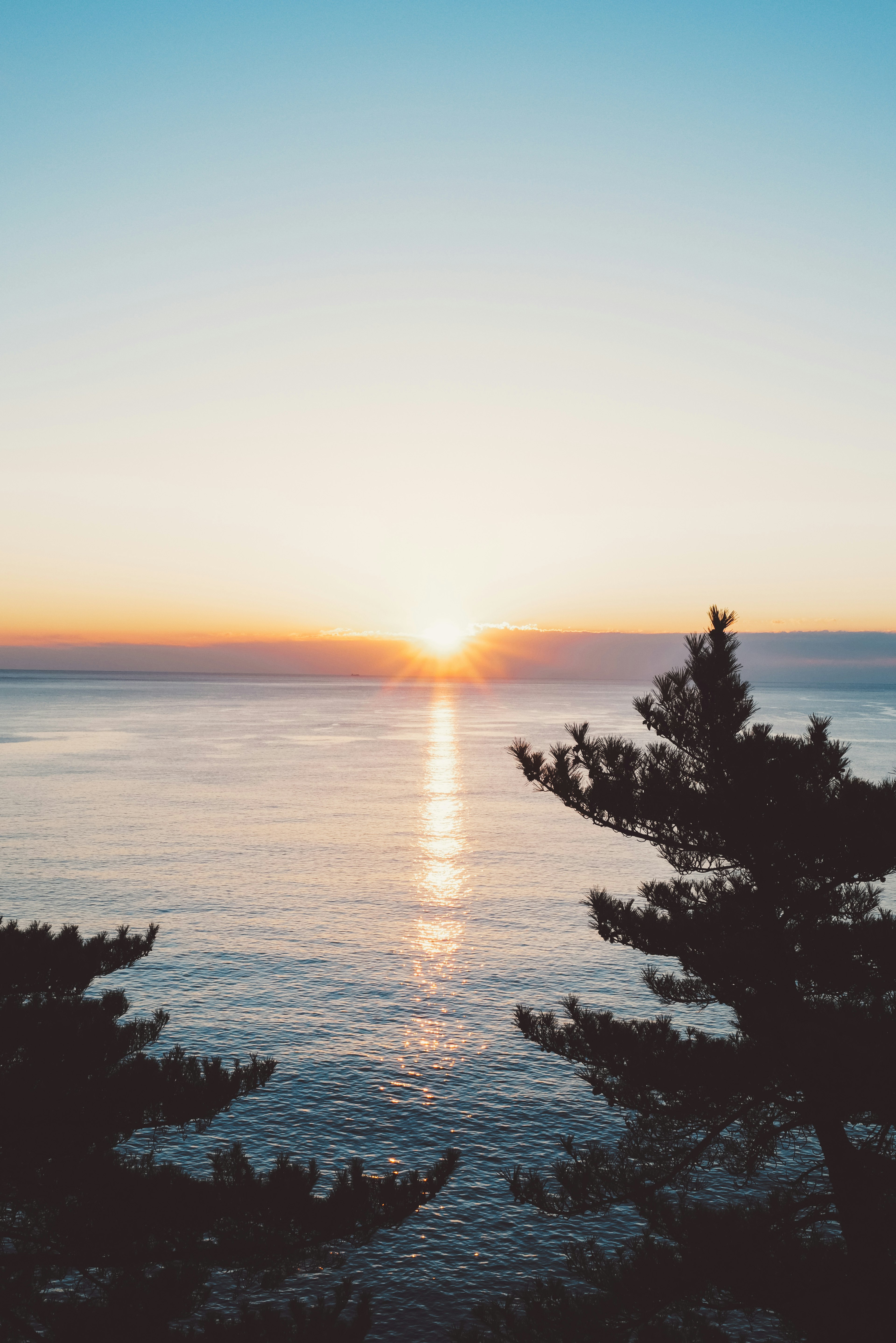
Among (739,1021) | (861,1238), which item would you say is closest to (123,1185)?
(739,1021)

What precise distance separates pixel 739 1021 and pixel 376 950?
3321 cm

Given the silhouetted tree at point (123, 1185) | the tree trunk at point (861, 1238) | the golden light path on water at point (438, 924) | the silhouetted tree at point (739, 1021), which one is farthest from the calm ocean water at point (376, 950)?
the tree trunk at point (861, 1238)

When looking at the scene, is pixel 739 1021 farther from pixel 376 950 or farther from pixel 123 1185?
pixel 376 950

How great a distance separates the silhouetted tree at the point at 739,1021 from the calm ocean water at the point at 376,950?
835 centimetres

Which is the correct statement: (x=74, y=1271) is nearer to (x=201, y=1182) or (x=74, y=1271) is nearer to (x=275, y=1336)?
(x=201, y=1182)

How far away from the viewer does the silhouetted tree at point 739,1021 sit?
1129 cm

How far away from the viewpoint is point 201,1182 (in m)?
11.8

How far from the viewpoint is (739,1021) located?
1231 cm

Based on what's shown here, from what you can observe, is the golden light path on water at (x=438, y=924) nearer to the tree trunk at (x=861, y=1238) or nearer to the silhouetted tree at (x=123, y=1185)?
the silhouetted tree at (x=123, y=1185)

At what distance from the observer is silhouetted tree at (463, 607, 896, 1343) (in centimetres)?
1129

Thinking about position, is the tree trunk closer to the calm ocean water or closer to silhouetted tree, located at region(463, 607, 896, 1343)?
silhouetted tree, located at region(463, 607, 896, 1343)

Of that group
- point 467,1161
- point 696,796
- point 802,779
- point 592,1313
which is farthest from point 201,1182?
point 467,1161

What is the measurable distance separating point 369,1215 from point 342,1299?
1.30 meters

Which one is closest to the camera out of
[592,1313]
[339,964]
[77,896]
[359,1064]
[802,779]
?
[592,1313]
